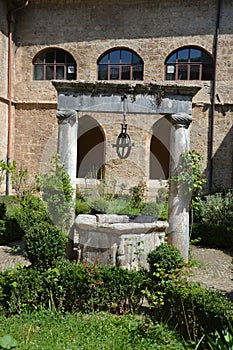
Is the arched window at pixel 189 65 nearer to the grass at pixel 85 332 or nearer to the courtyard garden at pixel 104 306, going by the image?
the courtyard garden at pixel 104 306

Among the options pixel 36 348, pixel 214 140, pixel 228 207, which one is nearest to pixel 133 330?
pixel 36 348

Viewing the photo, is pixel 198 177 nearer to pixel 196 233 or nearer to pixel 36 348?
pixel 196 233

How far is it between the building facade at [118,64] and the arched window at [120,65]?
34mm

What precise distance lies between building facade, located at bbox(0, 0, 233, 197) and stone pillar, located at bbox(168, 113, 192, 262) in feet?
16.3

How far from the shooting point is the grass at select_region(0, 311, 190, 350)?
346 centimetres

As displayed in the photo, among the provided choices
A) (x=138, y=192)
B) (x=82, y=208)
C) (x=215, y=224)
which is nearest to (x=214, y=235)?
(x=215, y=224)

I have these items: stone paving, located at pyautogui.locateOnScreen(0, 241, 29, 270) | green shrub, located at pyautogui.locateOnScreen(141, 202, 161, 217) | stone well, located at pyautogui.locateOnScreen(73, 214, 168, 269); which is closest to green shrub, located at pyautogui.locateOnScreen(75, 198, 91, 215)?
green shrub, located at pyautogui.locateOnScreen(141, 202, 161, 217)

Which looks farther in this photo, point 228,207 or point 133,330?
point 228,207

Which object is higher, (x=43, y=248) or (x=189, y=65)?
(x=189, y=65)

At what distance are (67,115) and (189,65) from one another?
7.10 meters

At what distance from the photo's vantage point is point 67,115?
243 inches

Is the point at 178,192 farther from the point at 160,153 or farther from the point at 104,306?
the point at 160,153

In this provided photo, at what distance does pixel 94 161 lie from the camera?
643 inches

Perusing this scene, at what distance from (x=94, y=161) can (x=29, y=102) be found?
495 cm
